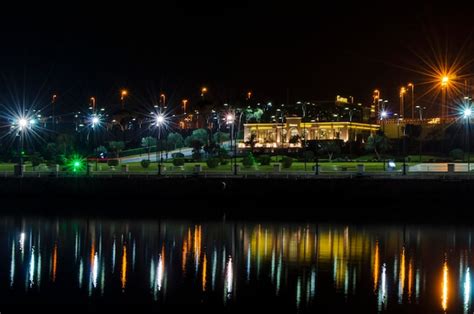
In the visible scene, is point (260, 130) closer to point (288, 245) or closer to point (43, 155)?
point (43, 155)

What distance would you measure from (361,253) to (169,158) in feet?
180

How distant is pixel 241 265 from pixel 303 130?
7929cm

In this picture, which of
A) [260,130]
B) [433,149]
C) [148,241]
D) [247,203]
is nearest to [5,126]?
[260,130]

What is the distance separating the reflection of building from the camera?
11312 centimetres

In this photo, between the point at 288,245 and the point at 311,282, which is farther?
the point at 288,245

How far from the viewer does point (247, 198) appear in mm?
56219

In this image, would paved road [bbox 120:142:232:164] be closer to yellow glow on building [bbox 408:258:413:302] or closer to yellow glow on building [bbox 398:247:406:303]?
yellow glow on building [bbox 398:247:406:303]

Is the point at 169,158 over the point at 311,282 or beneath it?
over

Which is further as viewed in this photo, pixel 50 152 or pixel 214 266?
pixel 50 152

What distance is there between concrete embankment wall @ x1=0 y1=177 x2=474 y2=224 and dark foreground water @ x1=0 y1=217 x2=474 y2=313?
4953 mm

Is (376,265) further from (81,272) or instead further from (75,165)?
(75,165)

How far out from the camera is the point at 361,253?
37.8m

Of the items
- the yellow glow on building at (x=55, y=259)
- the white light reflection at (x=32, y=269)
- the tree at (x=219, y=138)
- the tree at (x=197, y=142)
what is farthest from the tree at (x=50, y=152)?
the white light reflection at (x=32, y=269)

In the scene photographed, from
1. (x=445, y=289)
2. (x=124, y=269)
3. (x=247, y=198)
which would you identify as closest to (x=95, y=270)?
(x=124, y=269)
